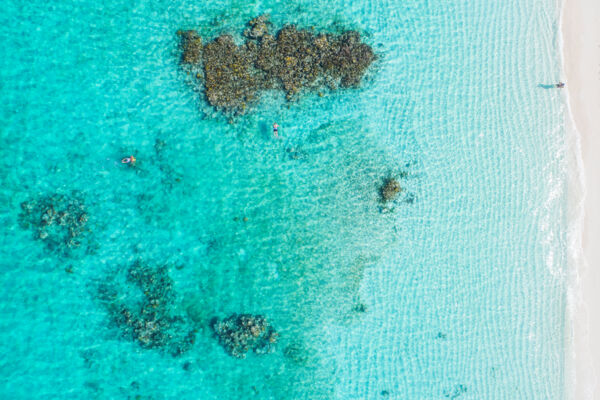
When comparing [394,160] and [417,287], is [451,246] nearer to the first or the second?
[417,287]

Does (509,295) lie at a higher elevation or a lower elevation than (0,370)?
higher

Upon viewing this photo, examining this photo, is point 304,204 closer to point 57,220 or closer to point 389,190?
point 389,190

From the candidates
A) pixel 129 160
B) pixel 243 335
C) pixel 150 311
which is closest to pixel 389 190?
pixel 243 335

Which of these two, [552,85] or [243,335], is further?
[552,85]

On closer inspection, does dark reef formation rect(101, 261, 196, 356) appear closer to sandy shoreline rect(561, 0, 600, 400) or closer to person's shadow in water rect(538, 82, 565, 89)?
sandy shoreline rect(561, 0, 600, 400)

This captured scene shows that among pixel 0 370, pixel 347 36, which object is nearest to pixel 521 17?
pixel 347 36
